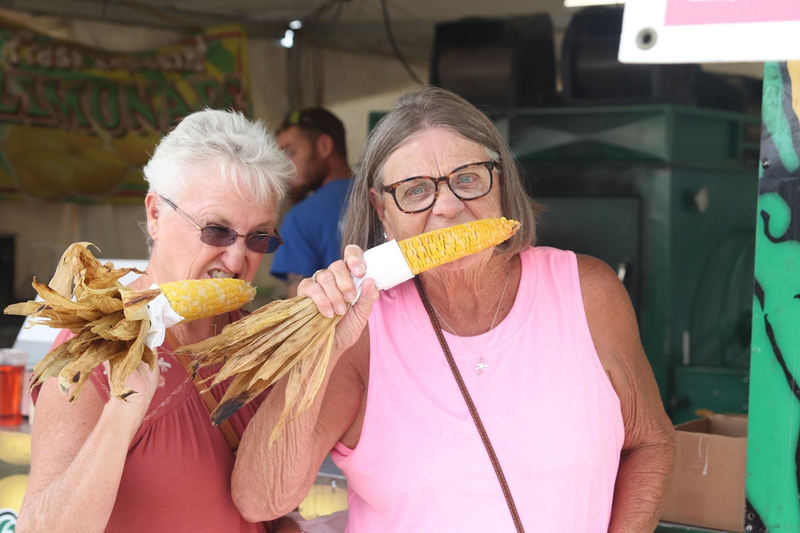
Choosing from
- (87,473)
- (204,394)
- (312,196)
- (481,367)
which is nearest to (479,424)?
(481,367)

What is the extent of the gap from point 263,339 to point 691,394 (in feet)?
9.85

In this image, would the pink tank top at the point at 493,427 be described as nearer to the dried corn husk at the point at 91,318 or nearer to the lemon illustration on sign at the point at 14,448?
the dried corn husk at the point at 91,318

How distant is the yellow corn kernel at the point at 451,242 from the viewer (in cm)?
183

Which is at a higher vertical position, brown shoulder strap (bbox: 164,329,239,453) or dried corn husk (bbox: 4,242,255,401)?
dried corn husk (bbox: 4,242,255,401)

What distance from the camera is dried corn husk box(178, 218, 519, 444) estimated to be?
179 centimetres

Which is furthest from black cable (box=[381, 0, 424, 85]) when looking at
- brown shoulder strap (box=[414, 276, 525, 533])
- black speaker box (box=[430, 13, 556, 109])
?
brown shoulder strap (box=[414, 276, 525, 533])

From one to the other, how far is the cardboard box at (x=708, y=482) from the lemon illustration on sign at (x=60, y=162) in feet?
18.4

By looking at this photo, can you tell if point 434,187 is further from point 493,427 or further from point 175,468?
point 175,468

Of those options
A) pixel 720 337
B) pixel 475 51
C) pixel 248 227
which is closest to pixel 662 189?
pixel 720 337

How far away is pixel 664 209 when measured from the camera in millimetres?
4320

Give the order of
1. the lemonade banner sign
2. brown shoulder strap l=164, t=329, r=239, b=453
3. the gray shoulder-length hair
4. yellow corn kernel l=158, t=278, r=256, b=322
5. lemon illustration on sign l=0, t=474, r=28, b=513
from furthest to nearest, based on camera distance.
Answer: the lemonade banner sign < lemon illustration on sign l=0, t=474, r=28, b=513 < the gray shoulder-length hair < brown shoulder strap l=164, t=329, r=239, b=453 < yellow corn kernel l=158, t=278, r=256, b=322

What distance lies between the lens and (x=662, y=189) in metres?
4.32

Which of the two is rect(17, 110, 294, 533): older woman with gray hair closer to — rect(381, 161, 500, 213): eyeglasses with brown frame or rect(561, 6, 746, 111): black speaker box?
rect(381, 161, 500, 213): eyeglasses with brown frame

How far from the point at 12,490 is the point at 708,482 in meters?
2.25
